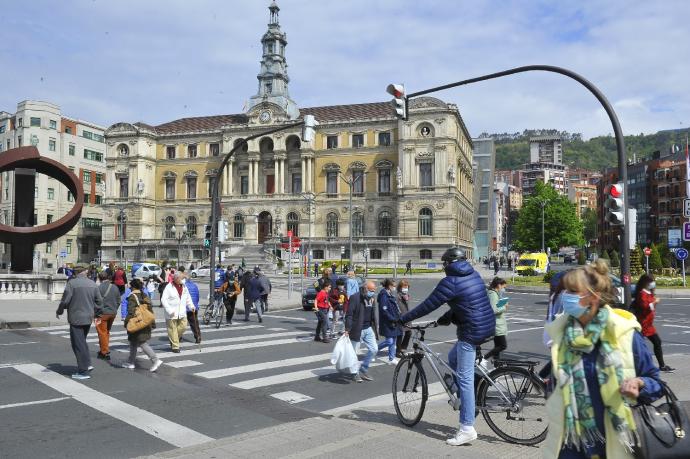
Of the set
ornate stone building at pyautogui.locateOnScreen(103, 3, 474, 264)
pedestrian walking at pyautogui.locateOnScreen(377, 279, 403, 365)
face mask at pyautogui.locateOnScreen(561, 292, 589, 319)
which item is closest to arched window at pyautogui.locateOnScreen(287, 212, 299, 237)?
ornate stone building at pyautogui.locateOnScreen(103, 3, 474, 264)

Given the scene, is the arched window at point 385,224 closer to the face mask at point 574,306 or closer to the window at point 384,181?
the window at point 384,181

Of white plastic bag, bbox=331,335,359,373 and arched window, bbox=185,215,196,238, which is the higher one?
arched window, bbox=185,215,196,238

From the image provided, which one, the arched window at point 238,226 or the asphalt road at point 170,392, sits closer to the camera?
the asphalt road at point 170,392

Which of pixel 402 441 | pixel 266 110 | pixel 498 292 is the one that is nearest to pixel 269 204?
pixel 266 110

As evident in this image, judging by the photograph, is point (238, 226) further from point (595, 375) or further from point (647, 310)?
point (595, 375)

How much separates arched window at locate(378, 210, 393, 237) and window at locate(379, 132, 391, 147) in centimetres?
755

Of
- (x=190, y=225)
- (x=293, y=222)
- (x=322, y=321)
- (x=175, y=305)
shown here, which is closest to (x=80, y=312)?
(x=175, y=305)

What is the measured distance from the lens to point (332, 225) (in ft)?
227

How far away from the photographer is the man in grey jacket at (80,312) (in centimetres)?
992

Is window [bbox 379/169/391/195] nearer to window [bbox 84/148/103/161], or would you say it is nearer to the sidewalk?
the sidewalk

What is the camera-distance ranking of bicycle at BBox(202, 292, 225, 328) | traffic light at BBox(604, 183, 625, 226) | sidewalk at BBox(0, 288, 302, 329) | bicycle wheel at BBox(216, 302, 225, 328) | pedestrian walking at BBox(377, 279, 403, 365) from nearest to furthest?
traffic light at BBox(604, 183, 625, 226) → pedestrian walking at BBox(377, 279, 403, 365) → sidewalk at BBox(0, 288, 302, 329) → bicycle wheel at BBox(216, 302, 225, 328) → bicycle at BBox(202, 292, 225, 328)

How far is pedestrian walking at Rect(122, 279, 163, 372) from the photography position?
34.6 ft

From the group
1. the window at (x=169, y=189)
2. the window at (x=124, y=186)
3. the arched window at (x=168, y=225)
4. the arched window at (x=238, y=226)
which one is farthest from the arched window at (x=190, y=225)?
the window at (x=124, y=186)

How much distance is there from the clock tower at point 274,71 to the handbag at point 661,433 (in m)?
71.5
